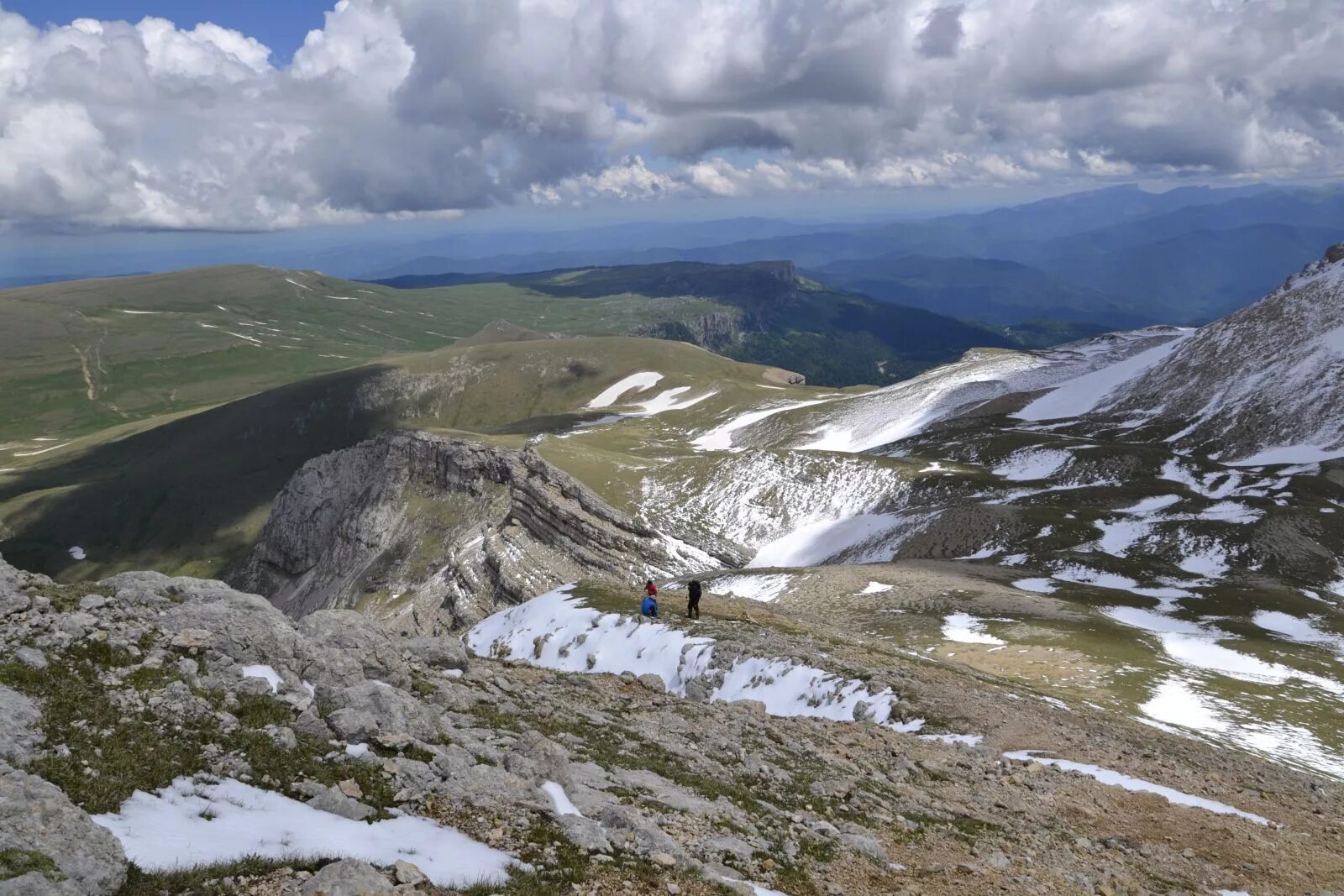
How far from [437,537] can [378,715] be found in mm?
95809

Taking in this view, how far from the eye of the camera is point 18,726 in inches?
474

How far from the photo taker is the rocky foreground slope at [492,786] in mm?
11195

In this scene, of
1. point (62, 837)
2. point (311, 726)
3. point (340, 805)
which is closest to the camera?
point (62, 837)

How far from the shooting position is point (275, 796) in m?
12.7

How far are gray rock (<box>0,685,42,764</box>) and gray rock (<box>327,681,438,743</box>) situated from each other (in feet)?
14.8

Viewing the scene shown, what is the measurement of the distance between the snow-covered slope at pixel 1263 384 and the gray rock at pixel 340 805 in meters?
134

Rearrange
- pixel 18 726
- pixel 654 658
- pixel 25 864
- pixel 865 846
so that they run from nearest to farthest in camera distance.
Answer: pixel 25 864 → pixel 18 726 → pixel 865 846 → pixel 654 658

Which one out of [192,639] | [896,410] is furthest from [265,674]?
[896,410]

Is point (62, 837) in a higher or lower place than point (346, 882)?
higher

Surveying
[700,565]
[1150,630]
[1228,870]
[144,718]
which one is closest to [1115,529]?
[1150,630]

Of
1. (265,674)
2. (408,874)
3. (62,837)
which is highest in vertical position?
(62,837)

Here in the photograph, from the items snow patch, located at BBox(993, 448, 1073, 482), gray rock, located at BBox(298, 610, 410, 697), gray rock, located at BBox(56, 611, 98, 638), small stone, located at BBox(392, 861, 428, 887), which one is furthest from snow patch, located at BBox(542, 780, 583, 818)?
snow patch, located at BBox(993, 448, 1073, 482)

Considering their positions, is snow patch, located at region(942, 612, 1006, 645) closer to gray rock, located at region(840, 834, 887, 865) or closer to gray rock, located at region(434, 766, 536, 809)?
gray rock, located at region(840, 834, 887, 865)

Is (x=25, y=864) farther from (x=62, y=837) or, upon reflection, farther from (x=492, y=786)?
(x=492, y=786)
